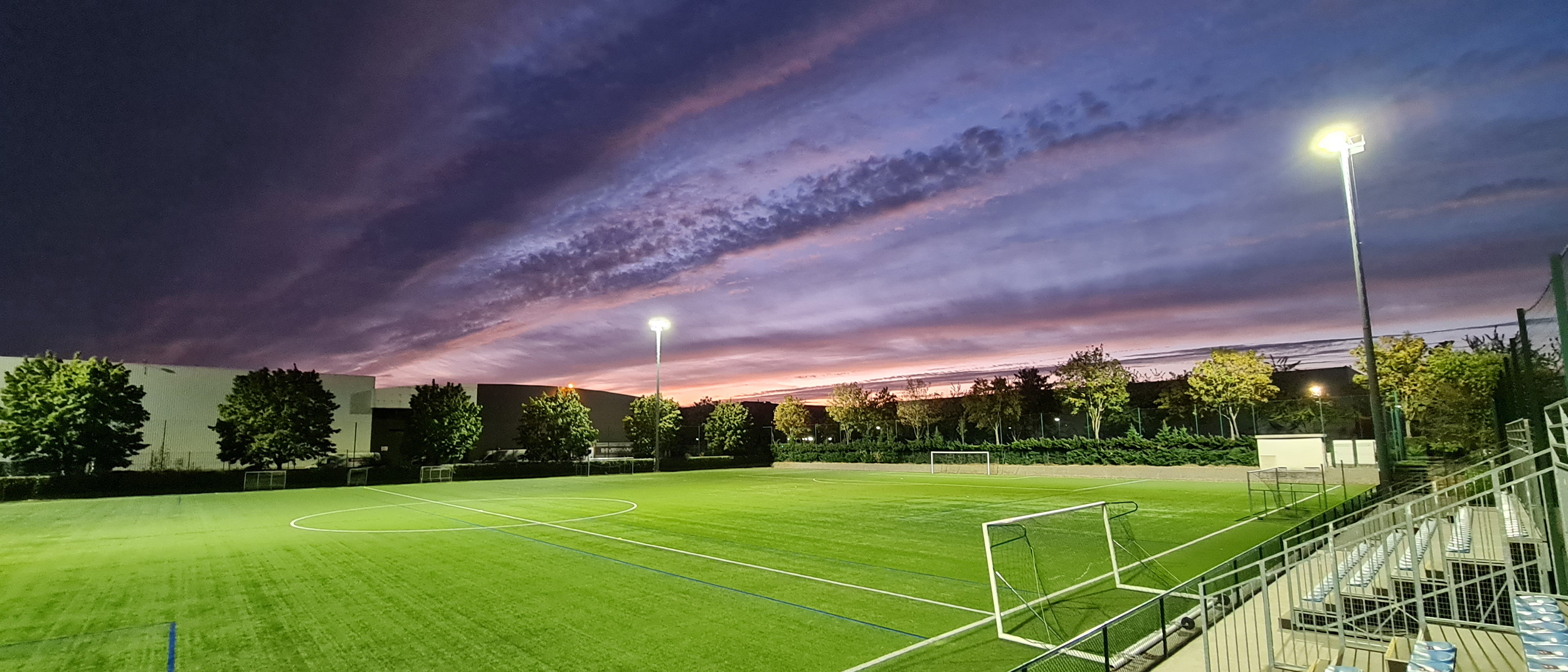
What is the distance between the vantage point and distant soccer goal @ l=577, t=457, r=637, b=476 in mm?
51219

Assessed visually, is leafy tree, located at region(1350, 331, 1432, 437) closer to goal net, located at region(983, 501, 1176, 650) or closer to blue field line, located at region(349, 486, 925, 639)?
goal net, located at region(983, 501, 1176, 650)

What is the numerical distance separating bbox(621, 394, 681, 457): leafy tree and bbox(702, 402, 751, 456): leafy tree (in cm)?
508

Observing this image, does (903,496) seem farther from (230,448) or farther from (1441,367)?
(230,448)

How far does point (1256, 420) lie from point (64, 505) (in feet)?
212

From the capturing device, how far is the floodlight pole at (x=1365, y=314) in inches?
611

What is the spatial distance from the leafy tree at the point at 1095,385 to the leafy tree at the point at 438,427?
45835mm

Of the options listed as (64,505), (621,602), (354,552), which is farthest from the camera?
(64,505)

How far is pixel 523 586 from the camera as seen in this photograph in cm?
1120

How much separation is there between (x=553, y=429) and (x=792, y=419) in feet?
79.3

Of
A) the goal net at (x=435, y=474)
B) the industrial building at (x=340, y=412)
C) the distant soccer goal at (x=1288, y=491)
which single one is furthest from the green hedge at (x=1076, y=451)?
the goal net at (x=435, y=474)

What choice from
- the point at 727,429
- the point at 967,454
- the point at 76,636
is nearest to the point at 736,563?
the point at 76,636

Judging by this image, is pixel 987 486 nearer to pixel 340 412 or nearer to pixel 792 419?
pixel 792 419

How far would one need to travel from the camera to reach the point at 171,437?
155ft

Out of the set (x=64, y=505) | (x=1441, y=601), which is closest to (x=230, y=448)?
(x=64, y=505)
